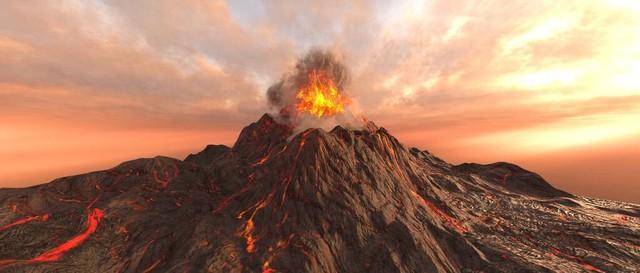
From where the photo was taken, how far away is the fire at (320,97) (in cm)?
12506

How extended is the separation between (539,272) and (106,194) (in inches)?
4269

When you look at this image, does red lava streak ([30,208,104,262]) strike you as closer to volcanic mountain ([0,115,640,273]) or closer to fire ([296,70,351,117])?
volcanic mountain ([0,115,640,273])

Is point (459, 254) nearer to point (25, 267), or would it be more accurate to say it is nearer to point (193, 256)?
point (193, 256)

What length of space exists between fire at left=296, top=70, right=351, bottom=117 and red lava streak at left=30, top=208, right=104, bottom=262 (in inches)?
2903

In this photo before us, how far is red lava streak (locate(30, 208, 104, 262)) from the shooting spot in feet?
225

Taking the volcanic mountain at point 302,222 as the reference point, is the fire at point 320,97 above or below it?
above

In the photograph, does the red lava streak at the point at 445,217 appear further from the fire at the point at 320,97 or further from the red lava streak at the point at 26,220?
the red lava streak at the point at 26,220

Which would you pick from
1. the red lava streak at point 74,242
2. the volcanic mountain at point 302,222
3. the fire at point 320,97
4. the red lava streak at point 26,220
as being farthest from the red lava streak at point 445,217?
the red lava streak at point 26,220

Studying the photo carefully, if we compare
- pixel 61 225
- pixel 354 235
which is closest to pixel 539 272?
pixel 354 235

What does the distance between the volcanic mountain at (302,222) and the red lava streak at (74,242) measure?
1.13 feet

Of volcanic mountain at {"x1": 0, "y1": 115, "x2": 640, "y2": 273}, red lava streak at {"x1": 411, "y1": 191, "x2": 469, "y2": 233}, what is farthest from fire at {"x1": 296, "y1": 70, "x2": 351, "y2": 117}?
red lava streak at {"x1": 411, "y1": 191, "x2": 469, "y2": 233}

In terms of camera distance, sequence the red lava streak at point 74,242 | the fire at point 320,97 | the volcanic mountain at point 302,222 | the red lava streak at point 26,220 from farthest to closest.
→ the fire at point 320,97 < the red lava streak at point 26,220 < the red lava streak at point 74,242 < the volcanic mountain at point 302,222

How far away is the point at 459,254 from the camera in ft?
242

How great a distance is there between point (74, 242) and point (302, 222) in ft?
169
